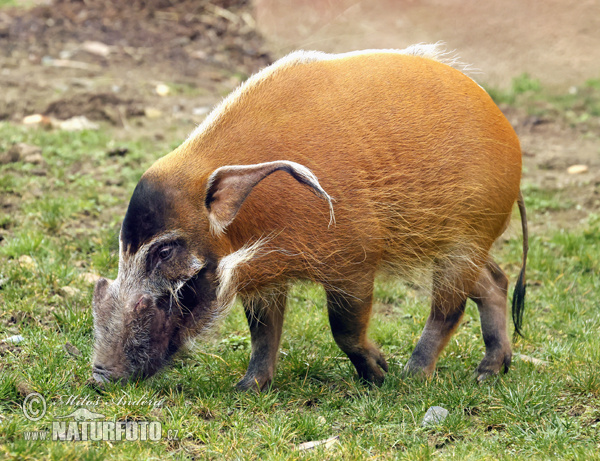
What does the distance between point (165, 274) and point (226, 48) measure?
24.6 ft

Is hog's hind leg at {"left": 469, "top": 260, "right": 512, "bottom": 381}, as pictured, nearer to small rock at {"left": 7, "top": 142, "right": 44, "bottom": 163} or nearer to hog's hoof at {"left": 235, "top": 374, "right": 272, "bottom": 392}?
hog's hoof at {"left": 235, "top": 374, "right": 272, "bottom": 392}

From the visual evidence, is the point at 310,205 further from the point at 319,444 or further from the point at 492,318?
the point at 492,318

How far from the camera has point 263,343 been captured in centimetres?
367

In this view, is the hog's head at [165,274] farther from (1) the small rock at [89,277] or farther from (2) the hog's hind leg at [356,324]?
(1) the small rock at [89,277]

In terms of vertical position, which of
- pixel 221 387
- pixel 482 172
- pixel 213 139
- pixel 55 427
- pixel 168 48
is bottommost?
pixel 168 48

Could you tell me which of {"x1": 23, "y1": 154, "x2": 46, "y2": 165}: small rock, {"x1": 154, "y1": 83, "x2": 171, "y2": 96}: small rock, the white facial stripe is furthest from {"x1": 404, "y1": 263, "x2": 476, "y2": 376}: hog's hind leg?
{"x1": 154, "y1": 83, "x2": 171, "y2": 96}: small rock

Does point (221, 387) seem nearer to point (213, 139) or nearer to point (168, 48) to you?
point (213, 139)

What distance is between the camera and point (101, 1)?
11.0m

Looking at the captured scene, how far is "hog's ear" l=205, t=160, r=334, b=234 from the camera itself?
297 centimetres

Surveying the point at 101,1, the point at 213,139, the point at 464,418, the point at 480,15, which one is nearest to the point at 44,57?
the point at 101,1

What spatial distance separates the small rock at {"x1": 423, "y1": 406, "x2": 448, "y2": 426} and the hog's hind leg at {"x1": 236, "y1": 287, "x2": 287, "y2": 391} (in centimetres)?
81

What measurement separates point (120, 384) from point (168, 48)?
7398 millimetres

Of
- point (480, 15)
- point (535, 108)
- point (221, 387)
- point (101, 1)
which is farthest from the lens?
point (101, 1)

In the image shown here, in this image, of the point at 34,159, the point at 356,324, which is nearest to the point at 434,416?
the point at 356,324
